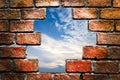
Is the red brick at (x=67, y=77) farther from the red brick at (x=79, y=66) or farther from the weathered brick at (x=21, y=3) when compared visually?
the weathered brick at (x=21, y=3)

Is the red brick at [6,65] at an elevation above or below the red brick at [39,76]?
above

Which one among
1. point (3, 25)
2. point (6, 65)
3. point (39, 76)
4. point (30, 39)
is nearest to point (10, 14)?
Answer: point (3, 25)

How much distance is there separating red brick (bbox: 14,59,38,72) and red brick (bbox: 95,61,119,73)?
477 mm

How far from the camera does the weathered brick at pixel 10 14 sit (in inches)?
93.9

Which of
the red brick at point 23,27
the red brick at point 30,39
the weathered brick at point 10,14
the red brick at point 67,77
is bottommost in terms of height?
the red brick at point 67,77

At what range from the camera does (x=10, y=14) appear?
7.83 feet

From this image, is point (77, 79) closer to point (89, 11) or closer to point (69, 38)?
point (69, 38)

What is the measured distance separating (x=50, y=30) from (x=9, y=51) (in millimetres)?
360

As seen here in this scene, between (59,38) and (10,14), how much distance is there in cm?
43

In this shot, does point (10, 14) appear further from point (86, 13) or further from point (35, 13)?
point (86, 13)

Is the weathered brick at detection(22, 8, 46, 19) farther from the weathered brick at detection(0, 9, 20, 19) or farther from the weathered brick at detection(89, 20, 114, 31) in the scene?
the weathered brick at detection(89, 20, 114, 31)

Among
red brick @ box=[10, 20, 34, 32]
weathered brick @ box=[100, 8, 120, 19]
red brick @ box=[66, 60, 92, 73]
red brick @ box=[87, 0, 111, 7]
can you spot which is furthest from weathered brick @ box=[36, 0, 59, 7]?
red brick @ box=[66, 60, 92, 73]

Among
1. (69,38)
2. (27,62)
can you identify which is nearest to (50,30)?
(69,38)

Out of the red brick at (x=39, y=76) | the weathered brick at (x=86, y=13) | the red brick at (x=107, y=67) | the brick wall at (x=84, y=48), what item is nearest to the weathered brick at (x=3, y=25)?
the brick wall at (x=84, y=48)
